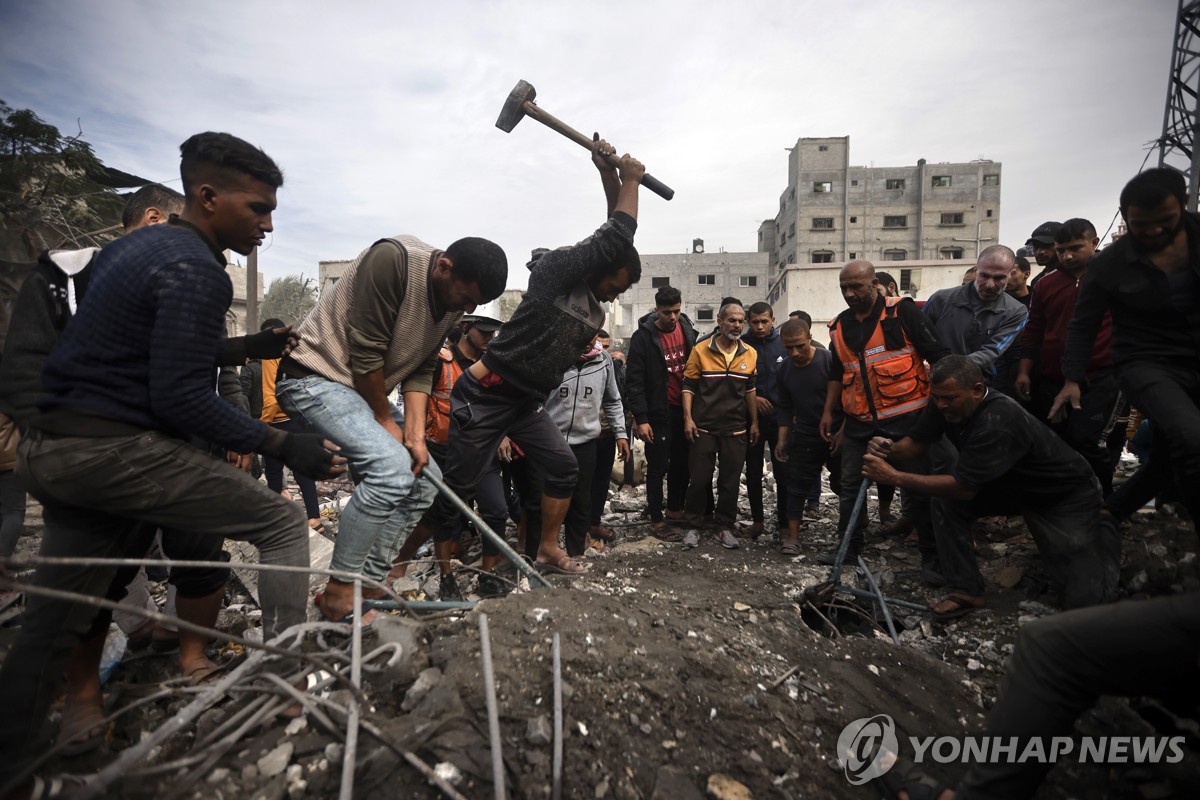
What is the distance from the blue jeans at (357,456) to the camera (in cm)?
→ 238

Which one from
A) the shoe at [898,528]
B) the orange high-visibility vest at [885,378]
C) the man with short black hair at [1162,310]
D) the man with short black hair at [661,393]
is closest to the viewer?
the man with short black hair at [1162,310]

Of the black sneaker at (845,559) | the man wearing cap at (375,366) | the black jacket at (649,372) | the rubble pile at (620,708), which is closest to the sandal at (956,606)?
the rubble pile at (620,708)

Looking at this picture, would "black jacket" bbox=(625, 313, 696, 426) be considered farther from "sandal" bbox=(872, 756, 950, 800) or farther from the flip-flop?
"sandal" bbox=(872, 756, 950, 800)

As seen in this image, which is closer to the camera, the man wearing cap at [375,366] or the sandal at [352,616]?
the sandal at [352,616]

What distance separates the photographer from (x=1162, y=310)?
2691 millimetres

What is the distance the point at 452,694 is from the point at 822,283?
977 inches

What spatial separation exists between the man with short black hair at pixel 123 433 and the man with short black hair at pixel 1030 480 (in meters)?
3.20

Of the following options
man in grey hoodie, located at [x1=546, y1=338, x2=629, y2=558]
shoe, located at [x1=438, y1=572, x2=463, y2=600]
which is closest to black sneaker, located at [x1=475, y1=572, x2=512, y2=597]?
shoe, located at [x1=438, y1=572, x2=463, y2=600]

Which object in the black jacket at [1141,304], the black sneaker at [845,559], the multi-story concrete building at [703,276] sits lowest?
the black sneaker at [845,559]

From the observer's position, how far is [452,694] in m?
1.74

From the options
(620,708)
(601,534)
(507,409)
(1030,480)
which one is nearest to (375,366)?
(507,409)

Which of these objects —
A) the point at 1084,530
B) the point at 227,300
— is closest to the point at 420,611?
the point at 227,300

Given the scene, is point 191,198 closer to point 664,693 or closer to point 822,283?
point 664,693

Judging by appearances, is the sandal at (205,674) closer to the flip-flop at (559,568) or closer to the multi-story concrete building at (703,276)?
the flip-flop at (559,568)
